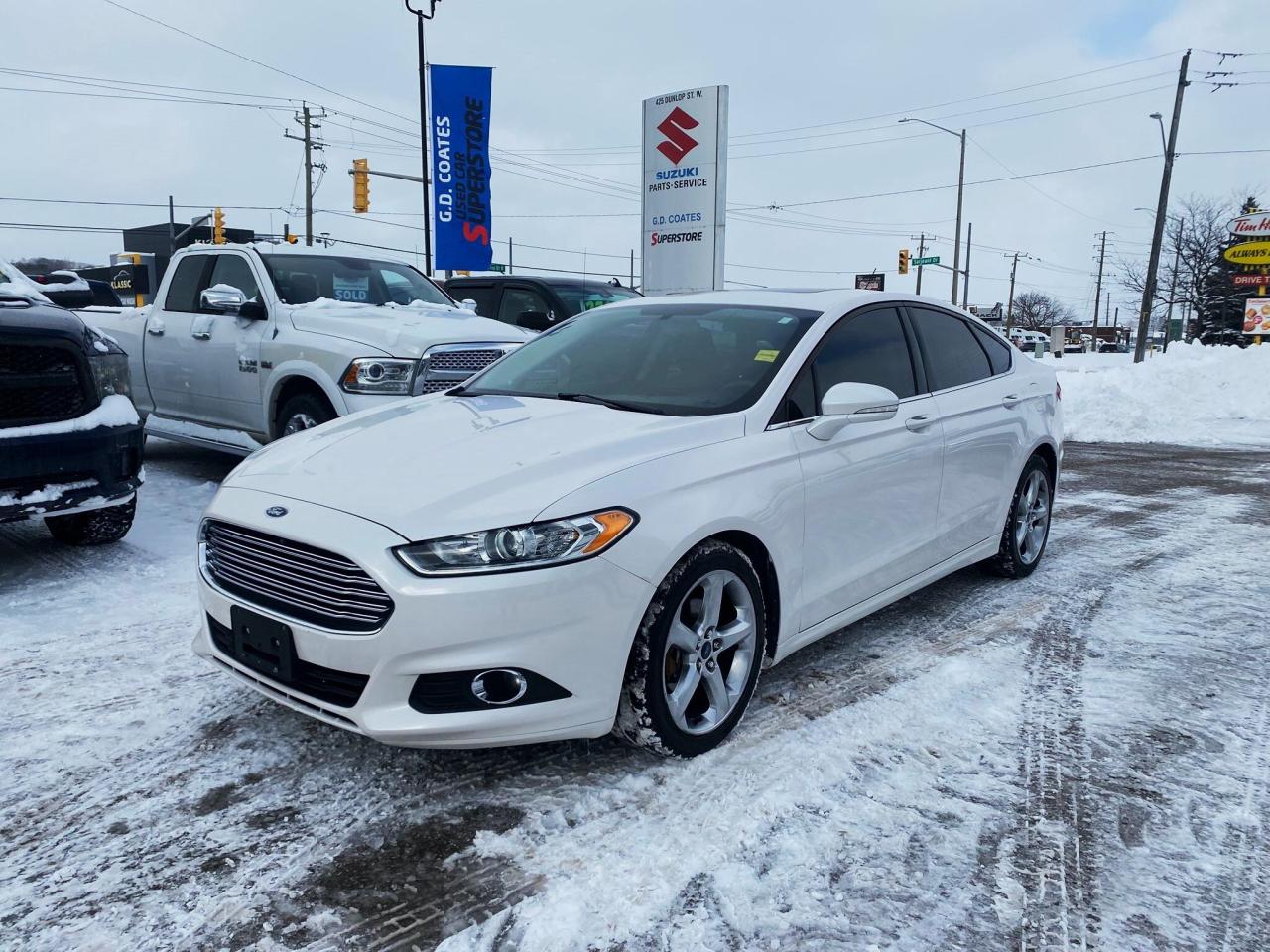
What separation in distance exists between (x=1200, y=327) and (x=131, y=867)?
71.4m

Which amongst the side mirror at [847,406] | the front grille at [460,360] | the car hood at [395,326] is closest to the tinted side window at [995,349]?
the side mirror at [847,406]

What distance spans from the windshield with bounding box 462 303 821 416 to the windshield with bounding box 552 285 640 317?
5.91m

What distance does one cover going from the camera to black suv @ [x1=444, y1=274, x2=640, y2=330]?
10.4m

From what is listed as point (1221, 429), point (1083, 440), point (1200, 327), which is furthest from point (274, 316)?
point (1200, 327)

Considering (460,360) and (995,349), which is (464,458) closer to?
(995,349)

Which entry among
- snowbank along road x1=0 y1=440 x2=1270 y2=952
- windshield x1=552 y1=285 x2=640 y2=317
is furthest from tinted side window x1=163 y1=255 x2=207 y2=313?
snowbank along road x1=0 y1=440 x2=1270 y2=952

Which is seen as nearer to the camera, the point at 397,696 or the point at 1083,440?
the point at 397,696

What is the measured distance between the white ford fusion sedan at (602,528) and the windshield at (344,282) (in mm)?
3712

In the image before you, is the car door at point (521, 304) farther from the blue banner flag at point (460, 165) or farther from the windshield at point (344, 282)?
the blue banner flag at point (460, 165)

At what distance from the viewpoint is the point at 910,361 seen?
4469mm

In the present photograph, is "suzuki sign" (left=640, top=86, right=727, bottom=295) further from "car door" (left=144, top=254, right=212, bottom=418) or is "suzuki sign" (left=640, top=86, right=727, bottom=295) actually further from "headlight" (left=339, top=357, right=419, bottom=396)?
"headlight" (left=339, top=357, right=419, bottom=396)

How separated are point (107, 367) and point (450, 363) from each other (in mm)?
2284

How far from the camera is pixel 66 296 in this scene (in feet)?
20.9

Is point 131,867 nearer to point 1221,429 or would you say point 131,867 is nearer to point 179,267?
point 179,267
